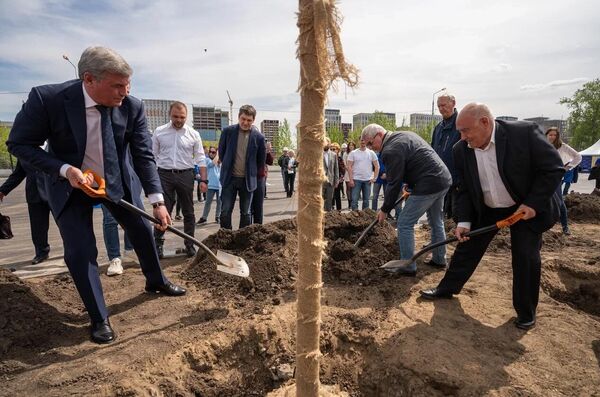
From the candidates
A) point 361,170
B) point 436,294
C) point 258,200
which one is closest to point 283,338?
point 436,294

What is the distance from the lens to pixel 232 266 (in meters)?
3.62

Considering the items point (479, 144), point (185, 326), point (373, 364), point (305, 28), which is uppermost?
point (305, 28)

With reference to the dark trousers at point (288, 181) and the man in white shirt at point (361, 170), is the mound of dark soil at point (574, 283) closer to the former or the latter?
the man in white shirt at point (361, 170)

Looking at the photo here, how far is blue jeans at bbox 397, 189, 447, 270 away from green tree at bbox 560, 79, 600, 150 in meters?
56.7

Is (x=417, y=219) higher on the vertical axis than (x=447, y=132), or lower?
lower

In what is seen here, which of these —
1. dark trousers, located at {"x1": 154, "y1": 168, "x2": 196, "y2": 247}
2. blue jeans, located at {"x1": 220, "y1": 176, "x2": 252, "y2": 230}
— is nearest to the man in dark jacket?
blue jeans, located at {"x1": 220, "y1": 176, "x2": 252, "y2": 230}

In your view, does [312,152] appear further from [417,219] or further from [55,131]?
[417,219]

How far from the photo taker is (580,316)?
317 cm

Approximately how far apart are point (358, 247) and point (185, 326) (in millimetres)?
2682

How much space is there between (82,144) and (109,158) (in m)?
0.21

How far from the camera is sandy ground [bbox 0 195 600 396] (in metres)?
2.37

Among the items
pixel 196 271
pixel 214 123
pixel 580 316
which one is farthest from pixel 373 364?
pixel 214 123

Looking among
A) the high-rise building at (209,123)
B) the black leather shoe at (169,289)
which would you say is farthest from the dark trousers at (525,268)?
the high-rise building at (209,123)

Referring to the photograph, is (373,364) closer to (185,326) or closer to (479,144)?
(185,326)
